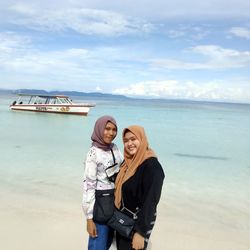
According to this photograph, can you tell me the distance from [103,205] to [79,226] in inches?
113

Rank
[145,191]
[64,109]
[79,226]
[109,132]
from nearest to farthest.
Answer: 1. [145,191]
2. [109,132]
3. [79,226]
4. [64,109]

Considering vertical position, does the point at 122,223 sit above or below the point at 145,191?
below

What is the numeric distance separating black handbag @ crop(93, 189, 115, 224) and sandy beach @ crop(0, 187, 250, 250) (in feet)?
6.79

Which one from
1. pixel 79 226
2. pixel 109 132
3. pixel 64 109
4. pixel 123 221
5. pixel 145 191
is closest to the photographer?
pixel 145 191

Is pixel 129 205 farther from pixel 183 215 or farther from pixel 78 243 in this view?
pixel 183 215

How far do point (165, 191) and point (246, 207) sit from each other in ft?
5.34

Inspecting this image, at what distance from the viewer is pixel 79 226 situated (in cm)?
524

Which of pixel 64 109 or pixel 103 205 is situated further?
pixel 64 109

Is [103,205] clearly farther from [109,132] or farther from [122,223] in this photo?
[109,132]

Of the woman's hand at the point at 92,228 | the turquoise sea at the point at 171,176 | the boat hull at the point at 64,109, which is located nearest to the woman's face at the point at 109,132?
the woman's hand at the point at 92,228

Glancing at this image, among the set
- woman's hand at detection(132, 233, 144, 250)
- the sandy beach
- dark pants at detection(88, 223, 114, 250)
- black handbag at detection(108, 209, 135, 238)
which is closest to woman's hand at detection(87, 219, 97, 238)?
dark pants at detection(88, 223, 114, 250)

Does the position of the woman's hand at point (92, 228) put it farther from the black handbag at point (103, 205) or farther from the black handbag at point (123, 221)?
the black handbag at point (123, 221)

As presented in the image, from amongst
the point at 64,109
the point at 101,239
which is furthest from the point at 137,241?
the point at 64,109

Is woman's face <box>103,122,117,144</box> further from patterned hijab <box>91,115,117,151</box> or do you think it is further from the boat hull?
the boat hull
